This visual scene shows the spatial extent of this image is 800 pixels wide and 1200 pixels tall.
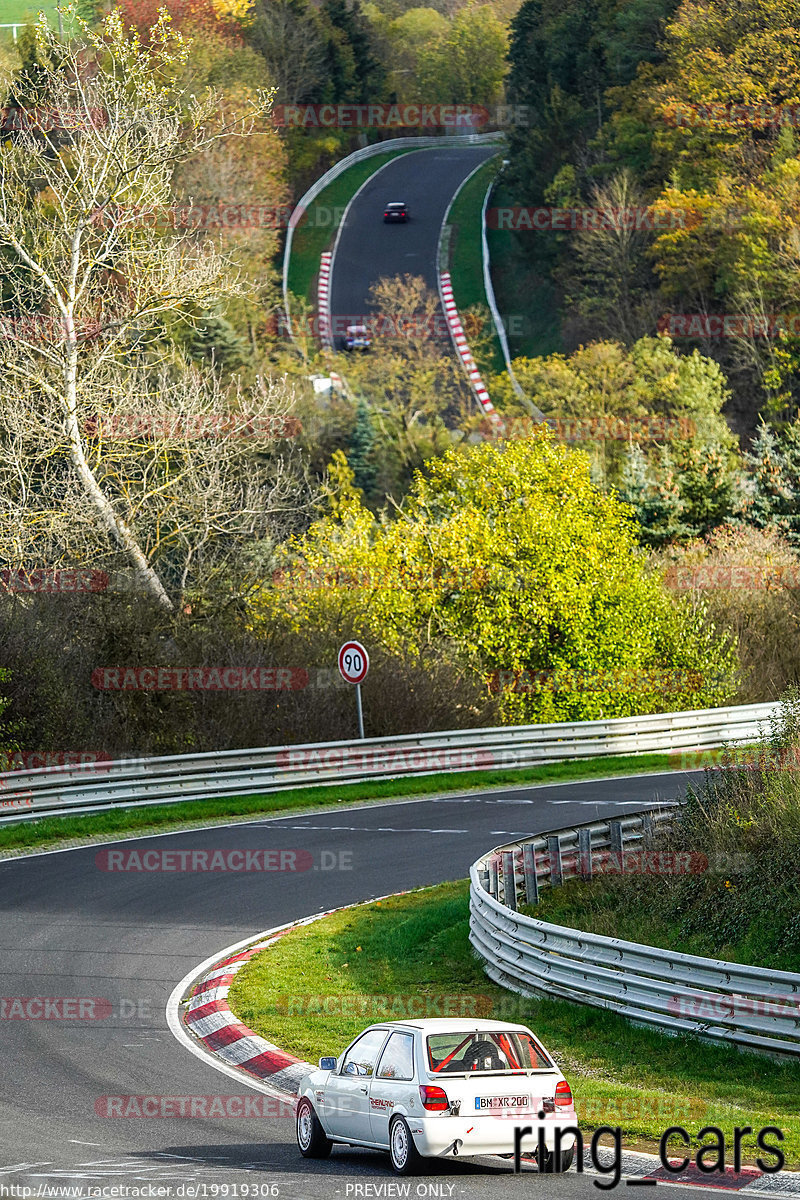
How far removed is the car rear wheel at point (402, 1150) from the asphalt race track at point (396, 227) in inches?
2953

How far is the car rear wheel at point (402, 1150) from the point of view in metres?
8.95

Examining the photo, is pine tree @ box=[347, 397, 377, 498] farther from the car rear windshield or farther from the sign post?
the car rear windshield

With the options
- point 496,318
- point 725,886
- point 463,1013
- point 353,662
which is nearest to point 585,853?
point 725,886

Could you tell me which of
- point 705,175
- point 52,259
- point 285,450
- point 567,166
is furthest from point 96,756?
point 567,166

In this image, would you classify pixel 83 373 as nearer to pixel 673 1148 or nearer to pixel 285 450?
pixel 285 450

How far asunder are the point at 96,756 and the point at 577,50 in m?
75.4

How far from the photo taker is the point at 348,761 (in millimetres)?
29297

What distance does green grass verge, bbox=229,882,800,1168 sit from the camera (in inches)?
414

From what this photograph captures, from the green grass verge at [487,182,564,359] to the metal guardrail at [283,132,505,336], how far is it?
1321cm

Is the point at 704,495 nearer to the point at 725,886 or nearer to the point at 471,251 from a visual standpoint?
the point at 725,886

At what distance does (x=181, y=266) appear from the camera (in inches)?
1373

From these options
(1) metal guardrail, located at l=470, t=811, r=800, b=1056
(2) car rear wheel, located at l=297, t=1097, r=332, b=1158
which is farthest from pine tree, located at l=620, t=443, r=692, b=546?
(2) car rear wheel, located at l=297, t=1097, r=332, b=1158

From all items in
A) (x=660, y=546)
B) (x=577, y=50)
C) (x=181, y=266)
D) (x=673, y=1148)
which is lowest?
(x=660, y=546)

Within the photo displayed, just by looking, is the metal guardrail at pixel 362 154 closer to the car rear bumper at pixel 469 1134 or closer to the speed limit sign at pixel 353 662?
the speed limit sign at pixel 353 662
